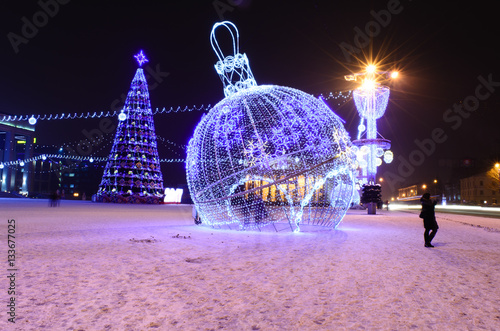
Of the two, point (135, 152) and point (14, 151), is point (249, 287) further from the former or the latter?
point (14, 151)

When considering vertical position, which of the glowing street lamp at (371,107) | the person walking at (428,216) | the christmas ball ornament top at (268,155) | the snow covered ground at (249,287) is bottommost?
the snow covered ground at (249,287)

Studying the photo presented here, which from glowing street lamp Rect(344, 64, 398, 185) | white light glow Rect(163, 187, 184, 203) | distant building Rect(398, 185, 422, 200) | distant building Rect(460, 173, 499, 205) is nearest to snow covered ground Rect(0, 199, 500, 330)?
glowing street lamp Rect(344, 64, 398, 185)

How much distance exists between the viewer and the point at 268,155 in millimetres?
10289

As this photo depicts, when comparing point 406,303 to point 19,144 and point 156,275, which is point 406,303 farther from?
point 19,144

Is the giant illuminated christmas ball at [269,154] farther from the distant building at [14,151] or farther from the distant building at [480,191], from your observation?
the distant building at [480,191]

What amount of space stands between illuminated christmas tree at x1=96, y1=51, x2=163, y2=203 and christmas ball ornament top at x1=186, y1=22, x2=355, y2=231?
2309 centimetres

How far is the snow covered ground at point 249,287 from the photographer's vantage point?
3297 mm

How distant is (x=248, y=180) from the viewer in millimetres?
10664

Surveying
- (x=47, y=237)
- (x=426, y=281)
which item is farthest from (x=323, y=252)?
(x=47, y=237)

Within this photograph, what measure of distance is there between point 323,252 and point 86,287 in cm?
428

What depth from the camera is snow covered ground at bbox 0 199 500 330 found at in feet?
10.8

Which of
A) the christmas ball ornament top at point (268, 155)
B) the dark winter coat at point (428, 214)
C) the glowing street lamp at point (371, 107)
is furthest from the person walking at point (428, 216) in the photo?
the glowing street lamp at point (371, 107)

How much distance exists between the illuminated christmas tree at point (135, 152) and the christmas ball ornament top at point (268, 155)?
23.1 m

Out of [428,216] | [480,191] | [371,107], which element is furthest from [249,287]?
[480,191]
